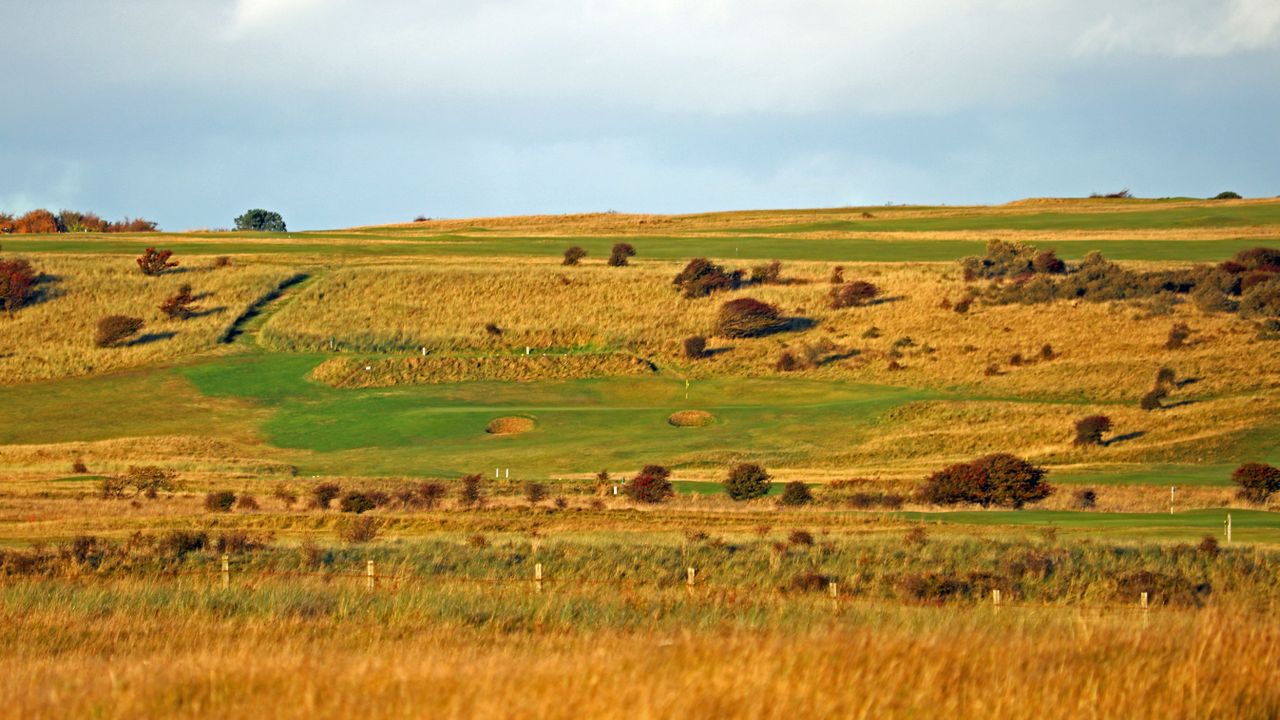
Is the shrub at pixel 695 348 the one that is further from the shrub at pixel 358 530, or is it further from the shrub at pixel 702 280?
the shrub at pixel 358 530

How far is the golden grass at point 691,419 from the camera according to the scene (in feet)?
204

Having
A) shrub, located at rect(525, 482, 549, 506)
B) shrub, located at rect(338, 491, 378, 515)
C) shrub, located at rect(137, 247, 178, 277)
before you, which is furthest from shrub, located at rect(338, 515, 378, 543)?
shrub, located at rect(137, 247, 178, 277)

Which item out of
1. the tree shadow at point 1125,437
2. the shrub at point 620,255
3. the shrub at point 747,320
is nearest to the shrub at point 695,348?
the shrub at point 747,320

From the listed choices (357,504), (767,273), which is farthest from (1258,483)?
(767,273)

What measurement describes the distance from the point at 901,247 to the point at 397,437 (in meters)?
60.3

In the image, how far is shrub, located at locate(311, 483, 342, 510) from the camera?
41.3 metres

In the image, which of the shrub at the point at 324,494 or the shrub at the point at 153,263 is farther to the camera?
the shrub at the point at 153,263

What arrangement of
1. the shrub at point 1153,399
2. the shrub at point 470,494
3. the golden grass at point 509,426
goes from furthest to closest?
the golden grass at point 509,426, the shrub at point 1153,399, the shrub at point 470,494

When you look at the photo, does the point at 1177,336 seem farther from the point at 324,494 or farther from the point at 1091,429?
the point at 324,494

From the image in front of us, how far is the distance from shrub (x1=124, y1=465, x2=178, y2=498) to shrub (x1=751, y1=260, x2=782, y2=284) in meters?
52.9

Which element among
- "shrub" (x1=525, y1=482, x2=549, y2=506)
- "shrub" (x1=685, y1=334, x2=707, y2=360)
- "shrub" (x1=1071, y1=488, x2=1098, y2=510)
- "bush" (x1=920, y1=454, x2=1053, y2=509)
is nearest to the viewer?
"shrub" (x1=1071, y1=488, x2=1098, y2=510)

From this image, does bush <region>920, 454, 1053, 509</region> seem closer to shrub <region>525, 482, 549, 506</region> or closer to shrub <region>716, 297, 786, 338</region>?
shrub <region>525, 482, 549, 506</region>

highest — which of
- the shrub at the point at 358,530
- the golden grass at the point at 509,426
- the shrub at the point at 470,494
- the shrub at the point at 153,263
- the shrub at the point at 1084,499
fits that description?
the shrub at the point at 153,263

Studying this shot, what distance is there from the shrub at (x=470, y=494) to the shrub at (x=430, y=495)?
695 millimetres
